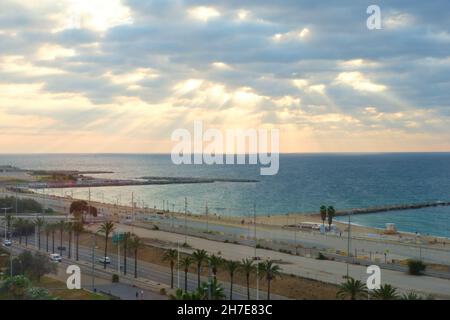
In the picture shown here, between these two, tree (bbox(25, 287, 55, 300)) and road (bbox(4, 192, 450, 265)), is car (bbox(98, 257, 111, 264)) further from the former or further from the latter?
road (bbox(4, 192, 450, 265))

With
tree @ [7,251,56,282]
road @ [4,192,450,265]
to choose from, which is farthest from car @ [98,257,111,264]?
road @ [4,192,450,265]

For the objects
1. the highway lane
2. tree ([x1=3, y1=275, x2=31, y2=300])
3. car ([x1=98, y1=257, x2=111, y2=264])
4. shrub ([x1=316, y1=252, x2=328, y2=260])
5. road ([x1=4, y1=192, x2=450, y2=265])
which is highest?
tree ([x1=3, y1=275, x2=31, y2=300])

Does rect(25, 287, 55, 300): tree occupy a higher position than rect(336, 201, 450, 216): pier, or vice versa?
rect(25, 287, 55, 300): tree

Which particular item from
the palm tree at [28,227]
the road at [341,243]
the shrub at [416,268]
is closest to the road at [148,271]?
the palm tree at [28,227]

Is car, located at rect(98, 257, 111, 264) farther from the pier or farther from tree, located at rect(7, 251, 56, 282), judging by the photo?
the pier

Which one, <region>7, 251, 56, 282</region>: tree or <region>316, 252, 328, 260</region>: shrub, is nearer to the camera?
<region>7, 251, 56, 282</region>: tree

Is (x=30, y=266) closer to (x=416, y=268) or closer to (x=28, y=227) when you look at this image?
(x=28, y=227)

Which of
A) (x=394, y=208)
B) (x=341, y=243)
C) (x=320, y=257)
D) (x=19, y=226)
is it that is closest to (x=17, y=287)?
(x=320, y=257)

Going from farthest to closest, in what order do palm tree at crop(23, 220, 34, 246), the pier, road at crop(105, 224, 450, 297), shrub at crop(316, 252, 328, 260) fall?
the pier
palm tree at crop(23, 220, 34, 246)
shrub at crop(316, 252, 328, 260)
road at crop(105, 224, 450, 297)

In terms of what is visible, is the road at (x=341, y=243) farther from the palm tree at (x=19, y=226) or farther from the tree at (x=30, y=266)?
the tree at (x=30, y=266)

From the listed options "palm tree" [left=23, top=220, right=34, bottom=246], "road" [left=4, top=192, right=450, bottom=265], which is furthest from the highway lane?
"road" [left=4, top=192, right=450, bottom=265]

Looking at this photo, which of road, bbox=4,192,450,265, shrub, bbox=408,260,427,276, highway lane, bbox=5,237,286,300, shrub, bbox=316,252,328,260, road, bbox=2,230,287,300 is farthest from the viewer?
road, bbox=4,192,450,265

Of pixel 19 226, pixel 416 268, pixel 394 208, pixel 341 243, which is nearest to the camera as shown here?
pixel 416 268
